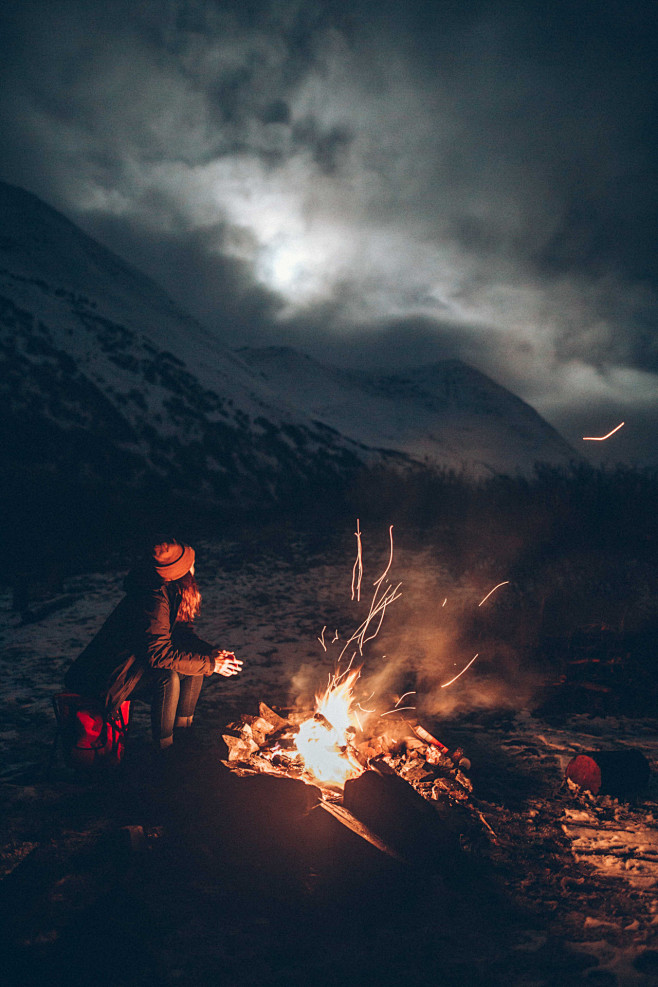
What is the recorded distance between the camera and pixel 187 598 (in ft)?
13.0

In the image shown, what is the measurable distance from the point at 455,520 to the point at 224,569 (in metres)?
5.42

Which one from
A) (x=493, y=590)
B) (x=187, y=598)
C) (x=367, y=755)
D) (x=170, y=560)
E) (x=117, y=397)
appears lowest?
(x=367, y=755)

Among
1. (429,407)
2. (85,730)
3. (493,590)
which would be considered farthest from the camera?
(429,407)

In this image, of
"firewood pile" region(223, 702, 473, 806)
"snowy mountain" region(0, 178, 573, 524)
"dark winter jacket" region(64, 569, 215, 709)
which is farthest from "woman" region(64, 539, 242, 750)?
"snowy mountain" region(0, 178, 573, 524)

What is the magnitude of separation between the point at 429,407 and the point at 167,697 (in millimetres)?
73700

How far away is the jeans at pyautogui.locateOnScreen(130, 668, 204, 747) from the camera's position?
12.6 feet

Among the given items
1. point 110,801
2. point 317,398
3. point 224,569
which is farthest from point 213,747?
point 317,398

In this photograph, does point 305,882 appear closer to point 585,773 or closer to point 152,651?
point 152,651

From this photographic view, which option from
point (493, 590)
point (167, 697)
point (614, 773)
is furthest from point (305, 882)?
point (493, 590)

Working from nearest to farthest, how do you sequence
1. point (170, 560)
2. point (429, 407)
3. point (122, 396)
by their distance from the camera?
1. point (170, 560)
2. point (122, 396)
3. point (429, 407)

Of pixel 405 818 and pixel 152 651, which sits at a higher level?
pixel 152 651

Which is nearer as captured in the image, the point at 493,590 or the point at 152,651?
the point at 152,651

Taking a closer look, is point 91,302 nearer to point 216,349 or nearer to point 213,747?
point 216,349

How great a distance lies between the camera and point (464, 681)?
5906 mm
